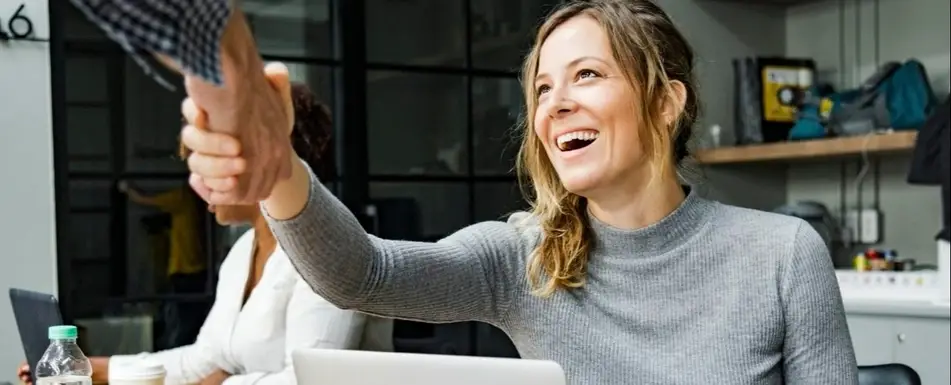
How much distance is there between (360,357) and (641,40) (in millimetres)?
673

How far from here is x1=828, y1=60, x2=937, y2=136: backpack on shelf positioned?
348 centimetres

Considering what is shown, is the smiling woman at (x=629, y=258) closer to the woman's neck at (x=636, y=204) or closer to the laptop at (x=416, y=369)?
the woman's neck at (x=636, y=204)

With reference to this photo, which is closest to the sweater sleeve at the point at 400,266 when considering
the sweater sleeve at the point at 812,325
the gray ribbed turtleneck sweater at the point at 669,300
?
the gray ribbed turtleneck sweater at the point at 669,300

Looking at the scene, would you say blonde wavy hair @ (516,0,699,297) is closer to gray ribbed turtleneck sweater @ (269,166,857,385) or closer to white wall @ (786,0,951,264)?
gray ribbed turtleneck sweater @ (269,166,857,385)

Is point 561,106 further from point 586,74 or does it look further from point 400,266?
point 400,266

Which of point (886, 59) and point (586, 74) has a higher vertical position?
point (886, 59)

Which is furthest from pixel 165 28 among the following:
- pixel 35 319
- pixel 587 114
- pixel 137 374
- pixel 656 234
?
pixel 35 319

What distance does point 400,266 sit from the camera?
1177mm

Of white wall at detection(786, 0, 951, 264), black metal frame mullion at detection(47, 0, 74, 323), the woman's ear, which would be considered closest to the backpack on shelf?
white wall at detection(786, 0, 951, 264)

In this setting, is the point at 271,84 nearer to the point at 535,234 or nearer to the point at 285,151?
the point at 285,151

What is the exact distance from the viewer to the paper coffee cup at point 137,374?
1470 millimetres

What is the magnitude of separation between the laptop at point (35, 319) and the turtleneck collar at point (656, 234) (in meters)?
1.02

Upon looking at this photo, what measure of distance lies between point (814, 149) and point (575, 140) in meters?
2.68

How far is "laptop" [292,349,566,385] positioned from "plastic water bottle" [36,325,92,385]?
752mm
